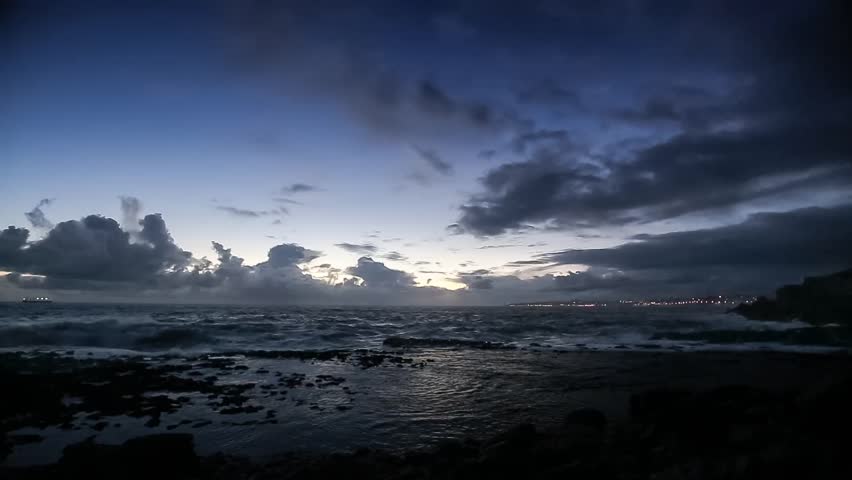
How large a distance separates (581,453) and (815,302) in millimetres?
65227

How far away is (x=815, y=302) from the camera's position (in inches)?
2039

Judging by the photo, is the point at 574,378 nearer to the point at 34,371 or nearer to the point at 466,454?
the point at 466,454

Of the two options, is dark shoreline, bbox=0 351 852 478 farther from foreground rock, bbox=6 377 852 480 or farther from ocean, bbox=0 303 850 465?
ocean, bbox=0 303 850 465

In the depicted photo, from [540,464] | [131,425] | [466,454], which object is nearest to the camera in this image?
[540,464]

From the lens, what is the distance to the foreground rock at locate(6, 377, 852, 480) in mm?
7395

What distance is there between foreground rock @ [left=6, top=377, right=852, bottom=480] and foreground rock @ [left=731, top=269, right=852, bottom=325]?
4962cm

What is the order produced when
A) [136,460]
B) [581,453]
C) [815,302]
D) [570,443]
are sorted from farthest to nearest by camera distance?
[815,302]
[570,443]
[136,460]
[581,453]

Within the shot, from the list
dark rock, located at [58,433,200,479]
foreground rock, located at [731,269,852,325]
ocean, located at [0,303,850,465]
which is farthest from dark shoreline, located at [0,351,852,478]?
foreground rock, located at [731,269,852,325]

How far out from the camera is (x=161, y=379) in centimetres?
2055

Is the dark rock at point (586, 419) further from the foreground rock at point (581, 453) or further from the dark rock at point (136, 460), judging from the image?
the dark rock at point (136, 460)

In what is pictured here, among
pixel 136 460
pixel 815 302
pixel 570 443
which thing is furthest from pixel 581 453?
pixel 815 302

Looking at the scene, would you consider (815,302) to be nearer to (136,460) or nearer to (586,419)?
(586,419)

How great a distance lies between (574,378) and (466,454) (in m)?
13.4

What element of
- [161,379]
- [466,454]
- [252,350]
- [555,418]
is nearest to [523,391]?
[555,418]
